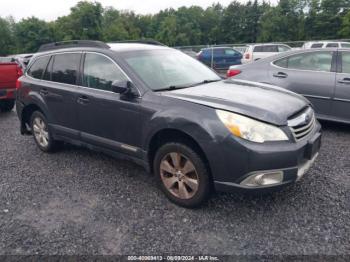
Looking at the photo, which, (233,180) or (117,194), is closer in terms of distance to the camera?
(233,180)

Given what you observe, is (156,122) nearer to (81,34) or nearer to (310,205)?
(310,205)

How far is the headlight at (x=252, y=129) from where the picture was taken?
9.20 feet

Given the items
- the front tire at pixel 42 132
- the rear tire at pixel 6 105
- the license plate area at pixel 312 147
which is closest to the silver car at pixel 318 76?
the license plate area at pixel 312 147

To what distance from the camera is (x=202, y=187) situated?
3.08 m

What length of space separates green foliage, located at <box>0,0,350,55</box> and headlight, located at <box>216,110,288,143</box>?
5035cm

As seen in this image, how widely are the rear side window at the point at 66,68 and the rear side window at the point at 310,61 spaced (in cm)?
368

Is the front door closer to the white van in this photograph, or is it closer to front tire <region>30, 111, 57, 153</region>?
front tire <region>30, 111, 57, 153</region>

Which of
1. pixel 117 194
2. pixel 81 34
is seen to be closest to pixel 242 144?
pixel 117 194

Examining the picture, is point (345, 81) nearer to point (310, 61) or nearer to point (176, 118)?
point (310, 61)

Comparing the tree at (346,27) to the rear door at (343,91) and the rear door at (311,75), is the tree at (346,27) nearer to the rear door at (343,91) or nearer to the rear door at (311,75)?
the rear door at (311,75)

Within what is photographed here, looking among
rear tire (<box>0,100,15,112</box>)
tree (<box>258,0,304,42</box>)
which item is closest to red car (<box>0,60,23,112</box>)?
rear tire (<box>0,100,15,112</box>)

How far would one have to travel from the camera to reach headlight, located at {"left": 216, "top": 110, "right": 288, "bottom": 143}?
280cm

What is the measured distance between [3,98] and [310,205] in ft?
23.6

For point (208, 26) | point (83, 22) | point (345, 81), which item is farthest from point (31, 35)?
point (345, 81)
